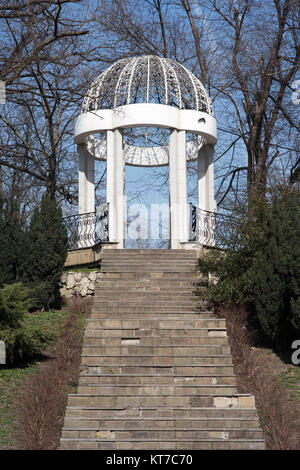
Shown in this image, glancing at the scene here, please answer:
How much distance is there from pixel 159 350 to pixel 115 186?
642 centimetres

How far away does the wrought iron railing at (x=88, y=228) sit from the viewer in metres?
14.0

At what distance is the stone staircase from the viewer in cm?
Answer: 648

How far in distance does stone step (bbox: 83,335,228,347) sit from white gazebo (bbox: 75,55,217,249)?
16.9ft

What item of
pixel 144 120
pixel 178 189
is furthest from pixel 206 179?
pixel 144 120

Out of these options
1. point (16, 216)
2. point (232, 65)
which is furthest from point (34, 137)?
point (16, 216)

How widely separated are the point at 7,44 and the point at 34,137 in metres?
8.36

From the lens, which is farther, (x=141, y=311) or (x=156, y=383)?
(x=141, y=311)

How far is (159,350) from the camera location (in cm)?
828

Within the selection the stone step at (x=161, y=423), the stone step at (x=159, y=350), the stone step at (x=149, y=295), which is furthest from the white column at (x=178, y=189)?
the stone step at (x=161, y=423)

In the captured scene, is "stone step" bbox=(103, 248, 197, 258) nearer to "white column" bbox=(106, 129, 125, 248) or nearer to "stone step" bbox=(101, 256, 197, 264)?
"stone step" bbox=(101, 256, 197, 264)

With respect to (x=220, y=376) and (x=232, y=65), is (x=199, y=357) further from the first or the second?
(x=232, y=65)

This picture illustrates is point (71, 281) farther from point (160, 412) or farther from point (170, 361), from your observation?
point (160, 412)

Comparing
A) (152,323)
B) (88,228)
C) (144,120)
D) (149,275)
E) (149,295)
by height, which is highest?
(144,120)

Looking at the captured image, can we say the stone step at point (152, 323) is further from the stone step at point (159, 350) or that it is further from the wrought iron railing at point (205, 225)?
the wrought iron railing at point (205, 225)
